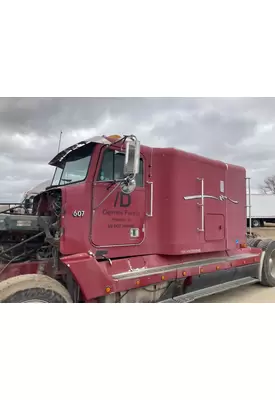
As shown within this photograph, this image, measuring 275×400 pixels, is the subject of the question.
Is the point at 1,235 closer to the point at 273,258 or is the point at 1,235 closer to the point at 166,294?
the point at 166,294

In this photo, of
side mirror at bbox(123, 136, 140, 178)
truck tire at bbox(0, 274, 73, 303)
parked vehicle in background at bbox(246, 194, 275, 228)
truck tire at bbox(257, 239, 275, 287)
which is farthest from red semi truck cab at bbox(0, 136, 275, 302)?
parked vehicle in background at bbox(246, 194, 275, 228)

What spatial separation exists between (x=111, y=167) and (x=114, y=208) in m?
0.56

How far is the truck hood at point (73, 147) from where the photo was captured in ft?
11.7

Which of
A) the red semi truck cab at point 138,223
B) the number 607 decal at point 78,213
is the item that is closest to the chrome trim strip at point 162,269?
the red semi truck cab at point 138,223

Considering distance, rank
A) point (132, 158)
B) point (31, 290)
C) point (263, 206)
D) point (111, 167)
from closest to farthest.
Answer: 1. point (31, 290)
2. point (132, 158)
3. point (111, 167)
4. point (263, 206)

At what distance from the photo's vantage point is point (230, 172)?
524cm

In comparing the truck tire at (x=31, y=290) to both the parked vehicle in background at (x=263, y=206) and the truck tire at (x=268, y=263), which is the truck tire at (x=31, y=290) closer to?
the truck tire at (x=268, y=263)

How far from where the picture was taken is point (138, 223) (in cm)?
395

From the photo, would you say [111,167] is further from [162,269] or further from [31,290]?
[31,290]

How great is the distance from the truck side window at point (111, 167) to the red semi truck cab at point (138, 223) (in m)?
0.01

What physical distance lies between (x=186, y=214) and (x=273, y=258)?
3.26 m

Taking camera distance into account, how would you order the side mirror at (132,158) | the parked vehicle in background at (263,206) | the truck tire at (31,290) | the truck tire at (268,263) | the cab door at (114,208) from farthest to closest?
the parked vehicle in background at (263,206) → the truck tire at (268,263) → the cab door at (114,208) → the side mirror at (132,158) → the truck tire at (31,290)

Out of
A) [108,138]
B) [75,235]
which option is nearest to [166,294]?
[75,235]

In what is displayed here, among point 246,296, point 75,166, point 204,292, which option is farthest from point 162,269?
point 246,296
